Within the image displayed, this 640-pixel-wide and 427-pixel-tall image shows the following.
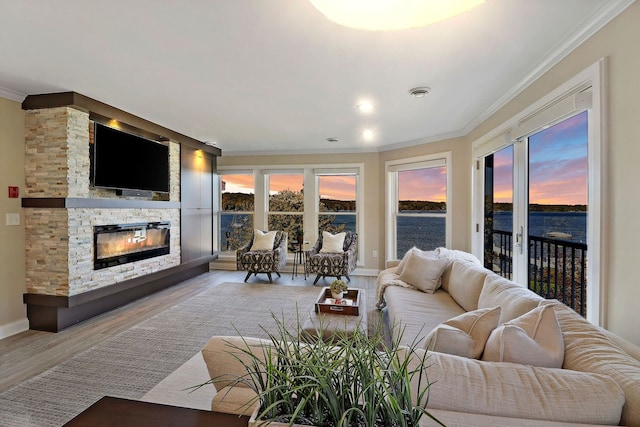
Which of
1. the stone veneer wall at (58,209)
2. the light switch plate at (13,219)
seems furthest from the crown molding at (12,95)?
the light switch plate at (13,219)

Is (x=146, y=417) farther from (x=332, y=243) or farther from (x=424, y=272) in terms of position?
(x=332, y=243)

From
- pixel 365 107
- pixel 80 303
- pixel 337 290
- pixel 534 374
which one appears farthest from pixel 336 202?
pixel 534 374

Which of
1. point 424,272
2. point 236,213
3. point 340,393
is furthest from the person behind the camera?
point 236,213

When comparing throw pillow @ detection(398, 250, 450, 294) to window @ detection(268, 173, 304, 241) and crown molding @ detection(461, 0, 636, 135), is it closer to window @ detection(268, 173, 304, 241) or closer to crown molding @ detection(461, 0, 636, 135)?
crown molding @ detection(461, 0, 636, 135)

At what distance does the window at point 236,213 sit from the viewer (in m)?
6.60

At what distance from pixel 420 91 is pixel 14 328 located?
15.6 ft

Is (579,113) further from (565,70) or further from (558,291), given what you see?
(558,291)

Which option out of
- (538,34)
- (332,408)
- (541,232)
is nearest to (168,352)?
(332,408)

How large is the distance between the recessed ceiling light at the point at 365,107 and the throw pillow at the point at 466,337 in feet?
8.67

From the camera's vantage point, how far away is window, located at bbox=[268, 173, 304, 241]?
253 inches

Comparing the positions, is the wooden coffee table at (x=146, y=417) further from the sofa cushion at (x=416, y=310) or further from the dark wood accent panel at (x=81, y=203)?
the dark wood accent panel at (x=81, y=203)

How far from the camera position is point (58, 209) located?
3.20 meters

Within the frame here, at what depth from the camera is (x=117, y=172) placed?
380 cm

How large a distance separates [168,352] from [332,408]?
2.57 meters
